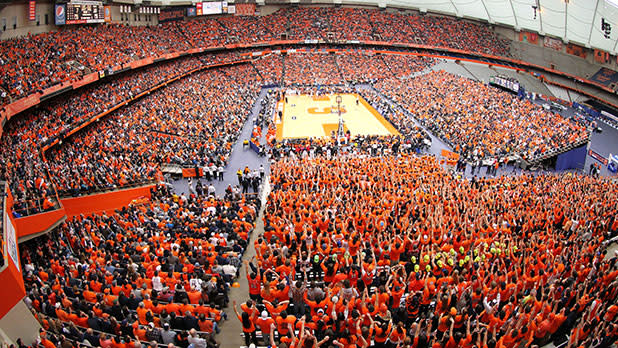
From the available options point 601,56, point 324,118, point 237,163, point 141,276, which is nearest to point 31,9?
point 237,163

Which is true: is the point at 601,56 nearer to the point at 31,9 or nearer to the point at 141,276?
the point at 141,276

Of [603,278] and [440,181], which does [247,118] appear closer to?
[440,181]

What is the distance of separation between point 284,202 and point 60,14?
32.4m

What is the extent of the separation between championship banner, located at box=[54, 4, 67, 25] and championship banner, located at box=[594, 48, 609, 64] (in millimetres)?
54926

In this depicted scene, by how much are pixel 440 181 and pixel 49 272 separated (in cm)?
A: 1681

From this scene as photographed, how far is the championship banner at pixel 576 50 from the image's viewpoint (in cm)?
4744

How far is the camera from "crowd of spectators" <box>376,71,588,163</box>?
28.5m

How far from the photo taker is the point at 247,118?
36.9 m

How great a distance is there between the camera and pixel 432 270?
34.3ft

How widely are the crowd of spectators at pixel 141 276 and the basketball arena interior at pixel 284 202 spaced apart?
2.6 inches

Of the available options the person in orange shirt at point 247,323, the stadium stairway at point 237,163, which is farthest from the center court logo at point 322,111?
the person in orange shirt at point 247,323

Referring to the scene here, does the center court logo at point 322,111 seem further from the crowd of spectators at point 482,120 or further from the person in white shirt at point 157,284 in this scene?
the person in white shirt at point 157,284

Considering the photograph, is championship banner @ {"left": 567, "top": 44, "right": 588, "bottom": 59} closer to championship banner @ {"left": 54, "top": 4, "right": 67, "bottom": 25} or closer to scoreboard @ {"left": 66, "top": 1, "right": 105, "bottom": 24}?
scoreboard @ {"left": 66, "top": 1, "right": 105, "bottom": 24}

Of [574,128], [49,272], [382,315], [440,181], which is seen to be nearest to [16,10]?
[49,272]
